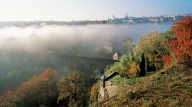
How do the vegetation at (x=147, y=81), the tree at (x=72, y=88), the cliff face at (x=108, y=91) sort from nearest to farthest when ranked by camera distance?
1. the vegetation at (x=147, y=81)
2. the cliff face at (x=108, y=91)
3. the tree at (x=72, y=88)

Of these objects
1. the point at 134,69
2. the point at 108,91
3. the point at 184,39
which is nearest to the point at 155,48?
the point at 184,39

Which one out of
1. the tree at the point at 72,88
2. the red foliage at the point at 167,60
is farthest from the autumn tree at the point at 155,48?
the tree at the point at 72,88

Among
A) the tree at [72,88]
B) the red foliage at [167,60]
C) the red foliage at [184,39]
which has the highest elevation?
Result: the red foliage at [184,39]

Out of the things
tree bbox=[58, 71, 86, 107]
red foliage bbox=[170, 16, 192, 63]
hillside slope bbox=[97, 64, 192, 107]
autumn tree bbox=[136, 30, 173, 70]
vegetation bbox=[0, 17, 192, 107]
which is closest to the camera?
hillside slope bbox=[97, 64, 192, 107]

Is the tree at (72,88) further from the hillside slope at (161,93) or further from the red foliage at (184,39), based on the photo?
the red foliage at (184,39)

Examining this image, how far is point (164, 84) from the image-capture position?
42.0 ft

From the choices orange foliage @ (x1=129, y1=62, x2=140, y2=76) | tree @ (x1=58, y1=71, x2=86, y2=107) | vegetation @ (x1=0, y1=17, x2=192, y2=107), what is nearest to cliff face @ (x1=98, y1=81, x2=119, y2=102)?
vegetation @ (x1=0, y1=17, x2=192, y2=107)

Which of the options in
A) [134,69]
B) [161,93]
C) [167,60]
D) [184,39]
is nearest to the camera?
[161,93]

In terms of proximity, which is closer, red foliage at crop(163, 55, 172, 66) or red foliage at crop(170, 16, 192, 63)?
red foliage at crop(170, 16, 192, 63)

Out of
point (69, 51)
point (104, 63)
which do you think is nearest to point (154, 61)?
point (104, 63)

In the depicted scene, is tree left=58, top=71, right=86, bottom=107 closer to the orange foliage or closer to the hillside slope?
the orange foliage

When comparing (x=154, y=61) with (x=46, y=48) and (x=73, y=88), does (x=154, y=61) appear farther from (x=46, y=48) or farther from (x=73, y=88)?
(x=46, y=48)

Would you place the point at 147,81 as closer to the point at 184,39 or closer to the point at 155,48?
the point at 184,39

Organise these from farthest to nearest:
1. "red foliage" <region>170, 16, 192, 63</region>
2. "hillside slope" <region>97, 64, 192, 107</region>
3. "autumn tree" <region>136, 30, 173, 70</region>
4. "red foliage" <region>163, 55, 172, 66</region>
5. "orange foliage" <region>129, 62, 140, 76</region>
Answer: "autumn tree" <region>136, 30, 173, 70</region> → "red foliage" <region>163, 55, 172, 66</region> → "orange foliage" <region>129, 62, 140, 76</region> → "red foliage" <region>170, 16, 192, 63</region> → "hillside slope" <region>97, 64, 192, 107</region>
